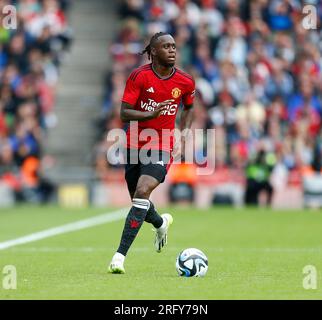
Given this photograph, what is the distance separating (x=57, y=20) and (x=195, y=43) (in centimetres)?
404

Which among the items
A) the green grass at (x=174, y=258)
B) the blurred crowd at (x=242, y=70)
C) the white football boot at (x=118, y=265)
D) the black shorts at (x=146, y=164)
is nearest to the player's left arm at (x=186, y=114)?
the black shorts at (x=146, y=164)

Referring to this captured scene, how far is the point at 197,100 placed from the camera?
73.9ft

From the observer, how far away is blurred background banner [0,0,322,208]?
2438 centimetres

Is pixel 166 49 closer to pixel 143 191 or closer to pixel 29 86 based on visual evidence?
pixel 143 191

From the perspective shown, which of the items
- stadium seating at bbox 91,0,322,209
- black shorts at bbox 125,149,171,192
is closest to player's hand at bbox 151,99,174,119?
black shorts at bbox 125,149,171,192

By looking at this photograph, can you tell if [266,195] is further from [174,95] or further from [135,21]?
[174,95]

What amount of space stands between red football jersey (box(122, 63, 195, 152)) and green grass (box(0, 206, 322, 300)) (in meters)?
1.35

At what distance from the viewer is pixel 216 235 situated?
17031 mm

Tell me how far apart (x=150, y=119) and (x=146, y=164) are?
0.49 m

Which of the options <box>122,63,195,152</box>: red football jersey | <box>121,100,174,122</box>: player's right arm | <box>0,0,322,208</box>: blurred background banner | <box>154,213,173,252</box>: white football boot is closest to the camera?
<box>121,100,174,122</box>: player's right arm

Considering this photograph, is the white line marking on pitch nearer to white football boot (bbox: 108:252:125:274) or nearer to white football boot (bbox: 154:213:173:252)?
white football boot (bbox: 154:213:173:252)

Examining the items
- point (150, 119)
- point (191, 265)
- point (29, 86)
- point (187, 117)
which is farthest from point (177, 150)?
point (29, 86)

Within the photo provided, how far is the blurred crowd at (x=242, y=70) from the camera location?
81.5 ft
